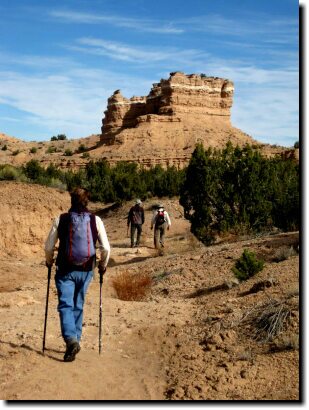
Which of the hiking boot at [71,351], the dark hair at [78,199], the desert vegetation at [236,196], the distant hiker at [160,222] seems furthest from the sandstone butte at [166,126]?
the hiking boot at [71,351]

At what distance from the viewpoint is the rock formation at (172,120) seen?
61469 mm

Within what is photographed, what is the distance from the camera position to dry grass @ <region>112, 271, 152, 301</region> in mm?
9867

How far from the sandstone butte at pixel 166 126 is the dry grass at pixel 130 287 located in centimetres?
4566

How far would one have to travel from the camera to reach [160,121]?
64.8 meters

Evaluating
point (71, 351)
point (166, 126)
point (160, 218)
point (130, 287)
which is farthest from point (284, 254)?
point (166, 126)

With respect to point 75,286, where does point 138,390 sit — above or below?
below

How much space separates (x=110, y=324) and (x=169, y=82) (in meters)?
60.3

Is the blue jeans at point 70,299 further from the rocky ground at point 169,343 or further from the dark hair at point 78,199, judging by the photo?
the dark hair at point 78,199

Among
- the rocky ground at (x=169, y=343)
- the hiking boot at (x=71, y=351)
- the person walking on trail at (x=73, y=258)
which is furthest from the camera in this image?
the person walking on trail at (x=73, y=258)

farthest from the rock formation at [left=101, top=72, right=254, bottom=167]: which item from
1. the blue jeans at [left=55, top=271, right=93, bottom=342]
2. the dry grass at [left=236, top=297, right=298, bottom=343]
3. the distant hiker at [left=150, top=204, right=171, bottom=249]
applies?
the blue jeans at [left=55, top=271, right=93, bottom=342]

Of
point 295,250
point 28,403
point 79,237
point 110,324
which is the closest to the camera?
point 28,403

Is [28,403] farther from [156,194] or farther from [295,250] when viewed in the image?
[156,194]

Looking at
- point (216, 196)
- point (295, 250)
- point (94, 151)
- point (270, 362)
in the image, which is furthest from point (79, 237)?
point (94, 151)

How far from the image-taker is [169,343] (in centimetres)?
666
